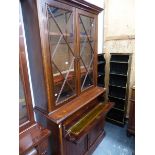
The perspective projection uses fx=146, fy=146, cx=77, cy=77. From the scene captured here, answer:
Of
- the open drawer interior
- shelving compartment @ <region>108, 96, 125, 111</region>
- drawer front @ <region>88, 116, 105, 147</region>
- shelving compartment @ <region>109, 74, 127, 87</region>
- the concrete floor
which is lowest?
the concrete floor

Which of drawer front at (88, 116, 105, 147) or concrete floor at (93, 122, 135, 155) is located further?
concrete floor at (93, 122, 135, 155)

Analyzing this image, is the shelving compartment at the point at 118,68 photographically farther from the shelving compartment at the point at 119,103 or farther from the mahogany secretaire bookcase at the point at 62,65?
the mahogany secretaire bookcase at the point at 62,65

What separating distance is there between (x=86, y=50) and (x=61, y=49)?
16.4 inches

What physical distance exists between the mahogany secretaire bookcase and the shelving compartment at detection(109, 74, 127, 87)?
2.42 feet

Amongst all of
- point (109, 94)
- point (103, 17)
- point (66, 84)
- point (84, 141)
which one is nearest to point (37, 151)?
point (66, 84)

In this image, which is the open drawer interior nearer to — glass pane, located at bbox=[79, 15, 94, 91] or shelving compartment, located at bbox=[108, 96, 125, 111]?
glass pane, located at bbox=[79, 15, 94, 91]

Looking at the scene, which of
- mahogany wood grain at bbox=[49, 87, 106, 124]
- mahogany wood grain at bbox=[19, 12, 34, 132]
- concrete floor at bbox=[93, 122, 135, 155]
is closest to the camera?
mahogany wood grain at bbox=[19, 12, 34, 132]

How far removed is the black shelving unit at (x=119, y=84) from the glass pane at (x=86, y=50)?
698 millimetres

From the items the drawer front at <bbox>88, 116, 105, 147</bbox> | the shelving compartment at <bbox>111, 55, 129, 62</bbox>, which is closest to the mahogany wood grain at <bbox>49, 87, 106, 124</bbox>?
the drawer front at <bbox>88, 116, 105, 147</bbox>

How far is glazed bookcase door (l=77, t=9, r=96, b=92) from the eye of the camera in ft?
4.90

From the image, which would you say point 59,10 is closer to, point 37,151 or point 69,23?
point 69,23

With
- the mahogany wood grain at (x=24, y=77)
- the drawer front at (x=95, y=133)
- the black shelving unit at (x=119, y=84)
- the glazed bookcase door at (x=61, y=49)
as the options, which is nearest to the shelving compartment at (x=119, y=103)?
the black shelving unit at (x=119, y=84)

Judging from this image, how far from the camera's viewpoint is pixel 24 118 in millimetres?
1141

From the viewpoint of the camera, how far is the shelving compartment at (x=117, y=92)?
235 centimetres
